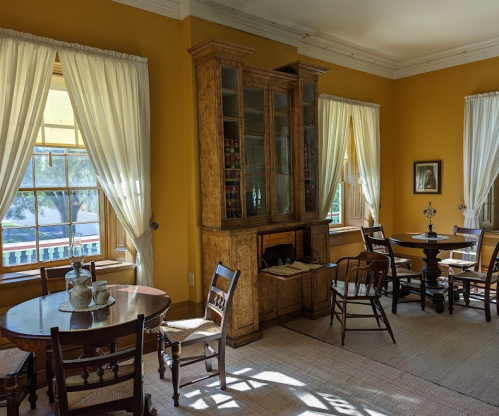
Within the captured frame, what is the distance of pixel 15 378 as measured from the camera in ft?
7.30

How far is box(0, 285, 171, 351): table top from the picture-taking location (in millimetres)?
2180

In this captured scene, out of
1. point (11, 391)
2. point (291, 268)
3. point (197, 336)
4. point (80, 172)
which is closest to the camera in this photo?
point (11, 391)

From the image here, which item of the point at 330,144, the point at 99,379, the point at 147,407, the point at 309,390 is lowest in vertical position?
the point at 309,390

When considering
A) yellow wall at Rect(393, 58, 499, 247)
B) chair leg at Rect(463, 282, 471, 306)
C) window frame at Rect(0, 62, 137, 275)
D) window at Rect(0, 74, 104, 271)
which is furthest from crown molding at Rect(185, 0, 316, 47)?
chair leg at Rect(463, 282, 471, 306)

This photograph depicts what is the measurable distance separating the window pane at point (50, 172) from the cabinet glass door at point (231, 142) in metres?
1.47

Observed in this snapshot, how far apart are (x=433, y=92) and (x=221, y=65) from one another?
3.70m

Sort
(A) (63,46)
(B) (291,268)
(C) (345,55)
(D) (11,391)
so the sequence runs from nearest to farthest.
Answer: (D) (11,391) < (A) (63,46) < (B) (291,268) < (C) (345,55)

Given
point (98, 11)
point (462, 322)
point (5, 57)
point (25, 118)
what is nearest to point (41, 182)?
point (25, 118)

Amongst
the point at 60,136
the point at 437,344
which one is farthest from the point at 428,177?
the point at 60,136

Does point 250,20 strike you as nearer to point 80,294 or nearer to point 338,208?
point 338,208

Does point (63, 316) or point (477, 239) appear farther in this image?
point (477, 239)

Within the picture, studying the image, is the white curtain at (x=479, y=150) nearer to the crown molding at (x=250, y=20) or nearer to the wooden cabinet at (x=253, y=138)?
the wooden cabinet at (x=253, y=138)

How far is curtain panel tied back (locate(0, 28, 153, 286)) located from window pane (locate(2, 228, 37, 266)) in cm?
36

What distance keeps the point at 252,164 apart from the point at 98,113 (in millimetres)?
1540
